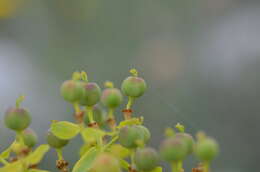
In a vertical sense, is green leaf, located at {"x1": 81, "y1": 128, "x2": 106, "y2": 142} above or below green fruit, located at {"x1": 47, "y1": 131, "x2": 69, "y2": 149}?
below

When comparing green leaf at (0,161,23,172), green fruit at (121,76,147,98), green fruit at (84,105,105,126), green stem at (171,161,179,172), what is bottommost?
green stem at (171,161,179,172)

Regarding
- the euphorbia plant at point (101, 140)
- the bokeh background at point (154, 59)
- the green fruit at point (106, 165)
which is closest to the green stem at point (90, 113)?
the euphorbia plant at point (101, 140)

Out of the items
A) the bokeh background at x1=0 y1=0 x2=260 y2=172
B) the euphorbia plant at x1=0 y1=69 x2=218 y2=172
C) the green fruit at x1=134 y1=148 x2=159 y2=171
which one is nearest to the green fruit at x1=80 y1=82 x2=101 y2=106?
the euphorbia plant at x1=0 y1=69 x2=218 y2=172

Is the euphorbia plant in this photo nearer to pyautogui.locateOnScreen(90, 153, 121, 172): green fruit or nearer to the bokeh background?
pyautogui.locateOnScreen(90, 153, 121, 172): green fruit

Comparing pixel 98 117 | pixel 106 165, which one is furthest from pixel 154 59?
pixel 106 165

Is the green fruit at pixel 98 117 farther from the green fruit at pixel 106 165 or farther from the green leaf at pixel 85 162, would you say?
the green fruit at pixel 106 165
